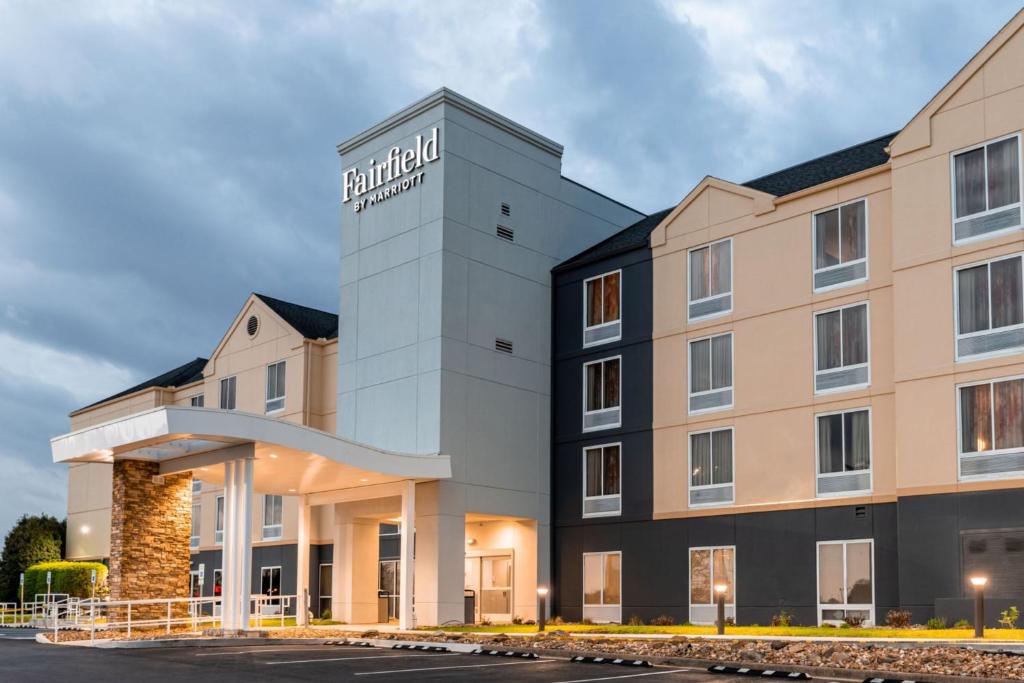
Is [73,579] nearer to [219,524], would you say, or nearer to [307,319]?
[219,524]

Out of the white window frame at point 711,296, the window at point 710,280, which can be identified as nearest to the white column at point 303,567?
the white window frame at point 711,296

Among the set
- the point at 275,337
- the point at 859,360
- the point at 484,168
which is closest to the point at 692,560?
the point at 859,360

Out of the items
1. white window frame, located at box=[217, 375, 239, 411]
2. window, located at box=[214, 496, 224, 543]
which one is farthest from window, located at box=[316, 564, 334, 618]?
white window frame, located at box=[217, 375, 239, 411]

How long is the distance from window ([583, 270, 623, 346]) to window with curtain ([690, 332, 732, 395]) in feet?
9.44

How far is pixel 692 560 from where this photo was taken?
29.9m

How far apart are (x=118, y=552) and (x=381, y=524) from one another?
1053 centimetres

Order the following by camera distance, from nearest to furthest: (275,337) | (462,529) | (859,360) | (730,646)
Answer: (730,646) < (859,360) < (462,529) < (275,337)

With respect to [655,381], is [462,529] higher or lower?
lower

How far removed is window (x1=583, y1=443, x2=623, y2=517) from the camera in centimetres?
3244

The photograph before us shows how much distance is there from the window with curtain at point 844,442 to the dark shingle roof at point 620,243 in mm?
8188

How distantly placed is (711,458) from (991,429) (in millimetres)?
8050

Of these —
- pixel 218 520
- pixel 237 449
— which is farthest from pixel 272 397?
pixel 237 449

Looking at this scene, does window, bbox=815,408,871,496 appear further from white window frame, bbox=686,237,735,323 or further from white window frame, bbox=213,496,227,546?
white window frame, bbox=213,496,227,546

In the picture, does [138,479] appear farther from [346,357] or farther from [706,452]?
[706,452]
